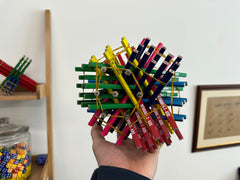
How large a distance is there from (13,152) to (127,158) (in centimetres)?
44

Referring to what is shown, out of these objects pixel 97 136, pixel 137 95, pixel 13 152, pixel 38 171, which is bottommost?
pixel 38 171

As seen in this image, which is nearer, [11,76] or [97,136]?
[97,136]

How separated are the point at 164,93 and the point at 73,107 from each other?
0.53 metres

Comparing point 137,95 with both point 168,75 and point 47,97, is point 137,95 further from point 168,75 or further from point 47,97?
point 47,97

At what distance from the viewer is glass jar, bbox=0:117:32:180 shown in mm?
598

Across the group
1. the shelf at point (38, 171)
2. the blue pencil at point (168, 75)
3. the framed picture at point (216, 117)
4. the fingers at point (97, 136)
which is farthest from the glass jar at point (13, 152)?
the framed picture at point (216, 117)

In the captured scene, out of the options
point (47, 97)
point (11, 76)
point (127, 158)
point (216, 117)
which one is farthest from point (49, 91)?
point (216, 117)

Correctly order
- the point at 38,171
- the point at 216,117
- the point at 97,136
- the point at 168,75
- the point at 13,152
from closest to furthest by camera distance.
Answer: the point at 168,75
the point at 97,136
the point at 13,152
the point at 38,171
the point at 216,117

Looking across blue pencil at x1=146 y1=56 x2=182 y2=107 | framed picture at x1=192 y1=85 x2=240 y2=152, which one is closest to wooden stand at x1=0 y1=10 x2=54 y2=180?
blue pencil at x1=146 y1=56 x2=182 y2=107

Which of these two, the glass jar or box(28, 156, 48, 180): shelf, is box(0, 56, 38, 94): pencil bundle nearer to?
the glass jar

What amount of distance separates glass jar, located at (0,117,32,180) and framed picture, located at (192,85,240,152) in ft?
2.85

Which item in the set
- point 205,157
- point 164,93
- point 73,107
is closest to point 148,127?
point 164,93

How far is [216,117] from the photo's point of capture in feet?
3.59

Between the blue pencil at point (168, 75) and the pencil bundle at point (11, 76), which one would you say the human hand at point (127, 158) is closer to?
the blue pencil at point (168, 75)
